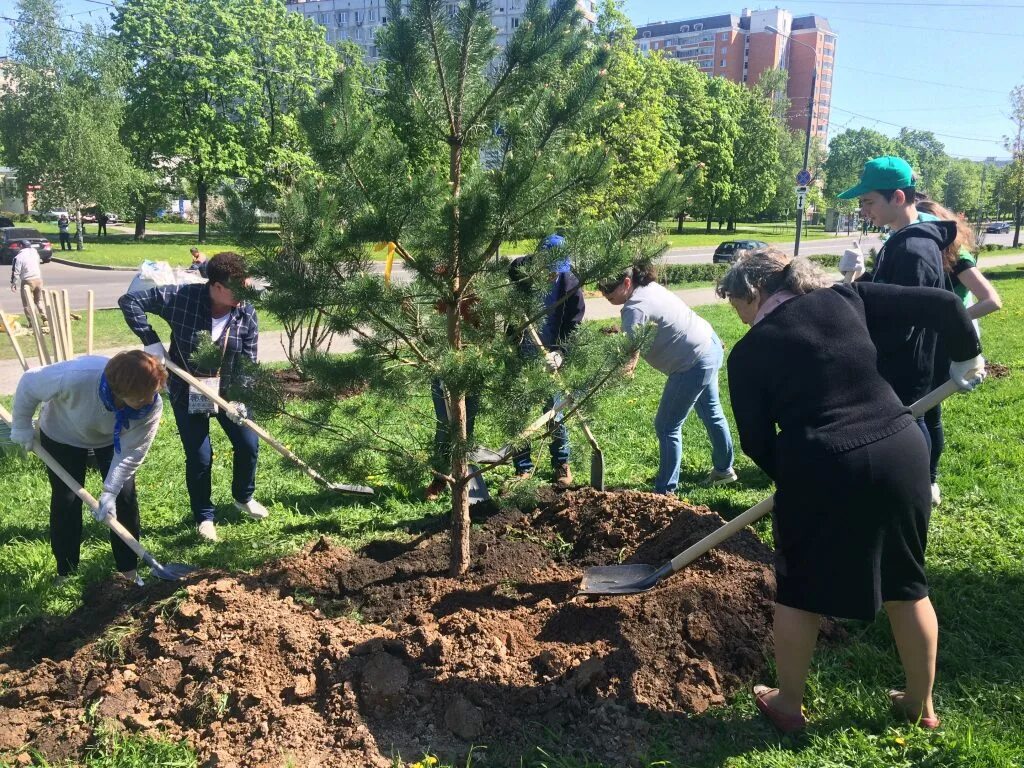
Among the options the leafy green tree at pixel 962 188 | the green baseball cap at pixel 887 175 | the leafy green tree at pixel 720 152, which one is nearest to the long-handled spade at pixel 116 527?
the green baseball cap at pixel 887 175

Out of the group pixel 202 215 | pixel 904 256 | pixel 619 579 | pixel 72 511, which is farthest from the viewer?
pixel 202 215

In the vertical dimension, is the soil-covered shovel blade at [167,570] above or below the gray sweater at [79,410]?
below

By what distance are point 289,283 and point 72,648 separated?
1.75 meters

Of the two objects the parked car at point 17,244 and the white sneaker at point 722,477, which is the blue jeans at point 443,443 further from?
the parked car at point 17,244

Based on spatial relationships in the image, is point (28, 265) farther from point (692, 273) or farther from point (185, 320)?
point (692, 273)

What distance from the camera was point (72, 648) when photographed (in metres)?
3.13

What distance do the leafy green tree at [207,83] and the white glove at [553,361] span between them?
2836 centimetres

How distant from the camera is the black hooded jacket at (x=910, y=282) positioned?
3500 millimetres

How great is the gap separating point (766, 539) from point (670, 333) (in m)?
1.25

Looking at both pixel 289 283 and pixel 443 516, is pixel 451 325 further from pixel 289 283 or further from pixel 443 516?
pixel 443 516

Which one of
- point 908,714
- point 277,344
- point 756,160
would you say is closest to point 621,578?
point 908,714

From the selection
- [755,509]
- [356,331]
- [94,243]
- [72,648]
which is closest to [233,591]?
[72,648]

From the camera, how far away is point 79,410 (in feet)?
11.6

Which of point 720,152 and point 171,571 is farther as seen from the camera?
point 720,152
